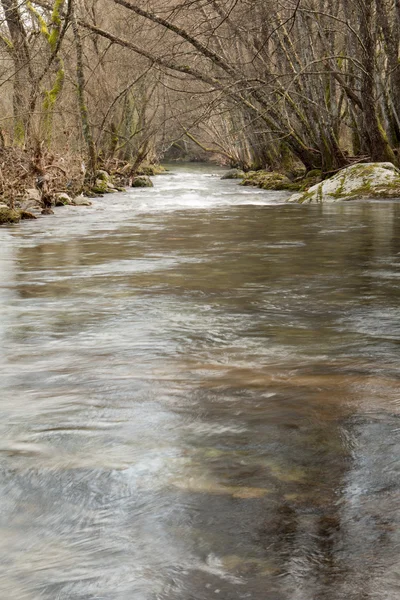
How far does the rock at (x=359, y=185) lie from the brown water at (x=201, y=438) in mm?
10897

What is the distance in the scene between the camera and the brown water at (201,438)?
2.10m

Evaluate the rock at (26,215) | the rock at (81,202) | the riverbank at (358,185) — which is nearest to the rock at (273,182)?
the riverbank at (358,185)

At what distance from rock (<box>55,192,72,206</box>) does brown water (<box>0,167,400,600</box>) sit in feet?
35.5

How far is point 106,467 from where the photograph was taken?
282 centimetres

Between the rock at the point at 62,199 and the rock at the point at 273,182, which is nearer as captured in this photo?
the rock at the point at 62,199

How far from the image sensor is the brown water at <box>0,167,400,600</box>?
2.10 m

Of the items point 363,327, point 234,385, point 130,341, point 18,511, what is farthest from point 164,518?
point 363,327

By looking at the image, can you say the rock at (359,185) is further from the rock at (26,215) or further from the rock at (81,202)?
the rock at (26,215)

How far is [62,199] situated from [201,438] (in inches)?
611

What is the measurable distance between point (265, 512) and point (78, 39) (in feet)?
66.5

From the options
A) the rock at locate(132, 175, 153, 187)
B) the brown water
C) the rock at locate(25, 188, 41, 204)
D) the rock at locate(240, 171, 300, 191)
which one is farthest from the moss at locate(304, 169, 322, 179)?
the brown water

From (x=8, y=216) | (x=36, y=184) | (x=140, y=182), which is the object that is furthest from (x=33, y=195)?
(x=140, y=182)

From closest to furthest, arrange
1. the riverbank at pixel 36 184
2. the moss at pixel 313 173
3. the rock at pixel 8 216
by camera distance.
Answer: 1. the rock at pixel 8 216
2. the riverbank at pixel 36 184
3. the moss at pixel 313 173

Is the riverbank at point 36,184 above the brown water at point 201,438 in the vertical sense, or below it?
above
